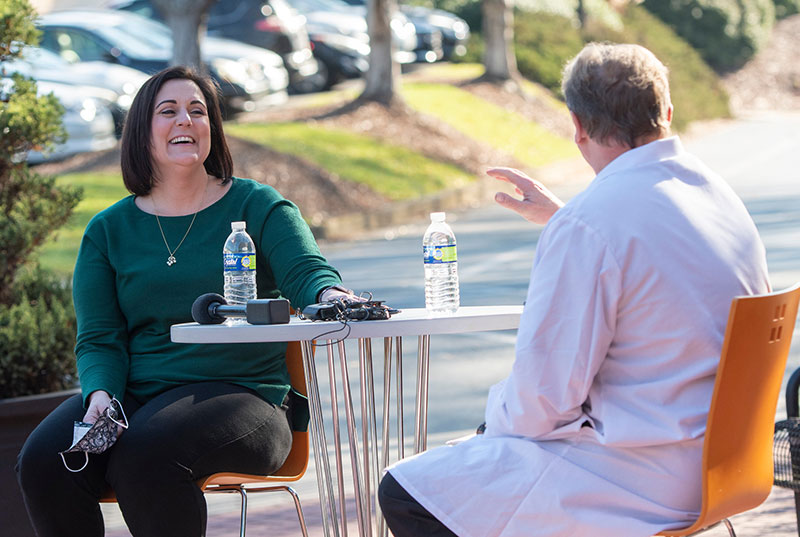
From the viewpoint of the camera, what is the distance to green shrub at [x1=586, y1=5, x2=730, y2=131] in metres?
30.9

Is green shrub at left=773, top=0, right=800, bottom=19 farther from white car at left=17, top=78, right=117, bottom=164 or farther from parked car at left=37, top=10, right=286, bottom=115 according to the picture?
white car at left=17, top=78, right=117, bottom=164

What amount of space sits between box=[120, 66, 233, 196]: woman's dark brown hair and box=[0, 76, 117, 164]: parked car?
1349cm

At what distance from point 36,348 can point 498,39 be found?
21883mm

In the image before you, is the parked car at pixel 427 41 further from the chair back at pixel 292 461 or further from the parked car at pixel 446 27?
the chair back at pixel 292 461

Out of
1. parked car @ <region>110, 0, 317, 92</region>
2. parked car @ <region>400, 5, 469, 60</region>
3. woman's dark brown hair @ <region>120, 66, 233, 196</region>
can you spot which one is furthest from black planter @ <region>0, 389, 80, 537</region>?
parked car @ <region>400, 5, 469, 60</region>

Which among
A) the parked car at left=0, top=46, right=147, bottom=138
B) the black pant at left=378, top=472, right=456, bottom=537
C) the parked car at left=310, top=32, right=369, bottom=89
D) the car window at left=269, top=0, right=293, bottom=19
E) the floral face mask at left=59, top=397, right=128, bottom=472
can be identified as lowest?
the black pant at left=378, top=472, right=456, bottom=537

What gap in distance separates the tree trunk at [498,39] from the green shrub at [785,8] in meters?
24.7

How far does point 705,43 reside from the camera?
3944cm

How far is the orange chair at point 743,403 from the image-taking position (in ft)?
8.91

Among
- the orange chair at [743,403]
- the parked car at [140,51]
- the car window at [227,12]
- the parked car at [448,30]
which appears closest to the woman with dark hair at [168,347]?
the orange chair at [743,403]

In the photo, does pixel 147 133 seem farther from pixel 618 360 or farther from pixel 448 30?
pixel 448 30

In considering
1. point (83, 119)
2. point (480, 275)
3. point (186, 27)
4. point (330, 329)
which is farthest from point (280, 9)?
point (330, 329)

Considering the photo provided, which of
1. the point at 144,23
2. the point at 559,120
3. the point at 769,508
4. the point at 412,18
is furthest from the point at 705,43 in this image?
the point at 769,508

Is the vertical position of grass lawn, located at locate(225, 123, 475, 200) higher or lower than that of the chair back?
higher
